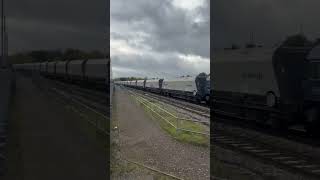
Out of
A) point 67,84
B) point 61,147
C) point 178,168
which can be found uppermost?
point 67,84

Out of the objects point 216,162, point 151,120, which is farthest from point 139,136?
point 216,162

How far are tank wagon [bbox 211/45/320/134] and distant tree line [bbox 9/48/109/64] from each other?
8503 millimetres

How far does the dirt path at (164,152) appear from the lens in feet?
32.3

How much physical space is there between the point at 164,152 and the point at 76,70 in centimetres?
715

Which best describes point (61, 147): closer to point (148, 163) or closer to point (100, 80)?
point (100, 80)

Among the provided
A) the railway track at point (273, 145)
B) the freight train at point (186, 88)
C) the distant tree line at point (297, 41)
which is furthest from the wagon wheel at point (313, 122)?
the freight train at point (186, 88)

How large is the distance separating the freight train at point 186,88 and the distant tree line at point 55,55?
2007 cm

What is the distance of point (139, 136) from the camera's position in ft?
51.2

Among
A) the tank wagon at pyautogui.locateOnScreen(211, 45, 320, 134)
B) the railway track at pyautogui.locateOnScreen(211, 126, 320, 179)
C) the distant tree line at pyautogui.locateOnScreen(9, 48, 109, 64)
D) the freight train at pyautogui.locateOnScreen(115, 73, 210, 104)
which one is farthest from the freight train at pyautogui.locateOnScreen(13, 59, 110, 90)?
the freight train at pyautogui.locateOnScreen(115, 73, 210, 104)

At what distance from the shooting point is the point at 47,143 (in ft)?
16.5

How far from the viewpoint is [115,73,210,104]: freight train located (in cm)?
3233

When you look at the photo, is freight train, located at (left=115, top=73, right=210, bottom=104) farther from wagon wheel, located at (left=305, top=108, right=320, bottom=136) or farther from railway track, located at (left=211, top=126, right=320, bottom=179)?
railway track, located at (left=211, top=126, right=320, bottom=179)

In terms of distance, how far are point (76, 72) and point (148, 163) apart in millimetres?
5651

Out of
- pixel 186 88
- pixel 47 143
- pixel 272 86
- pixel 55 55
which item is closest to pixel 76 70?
pixel 55 55
